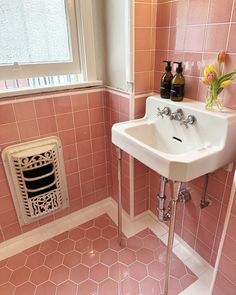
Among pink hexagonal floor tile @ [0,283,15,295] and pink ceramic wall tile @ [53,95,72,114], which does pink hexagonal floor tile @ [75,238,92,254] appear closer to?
pink hexagonal floor tile @ [0,283,15,295]

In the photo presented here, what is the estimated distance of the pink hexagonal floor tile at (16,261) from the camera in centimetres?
142

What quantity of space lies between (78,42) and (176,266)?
1.52m

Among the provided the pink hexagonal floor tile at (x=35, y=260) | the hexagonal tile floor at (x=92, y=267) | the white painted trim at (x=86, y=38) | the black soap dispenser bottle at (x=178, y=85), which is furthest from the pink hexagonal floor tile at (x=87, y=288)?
the white painted trim at (x=86, y=38)

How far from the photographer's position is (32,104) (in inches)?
51.1

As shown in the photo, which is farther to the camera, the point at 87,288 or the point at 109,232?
the point at 109,232

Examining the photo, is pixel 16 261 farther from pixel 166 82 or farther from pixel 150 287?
pixel 166 82

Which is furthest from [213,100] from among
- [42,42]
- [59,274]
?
[59,274]

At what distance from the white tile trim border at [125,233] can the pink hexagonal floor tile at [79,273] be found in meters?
0.33

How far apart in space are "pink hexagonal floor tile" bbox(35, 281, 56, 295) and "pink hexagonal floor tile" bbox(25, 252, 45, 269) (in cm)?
15

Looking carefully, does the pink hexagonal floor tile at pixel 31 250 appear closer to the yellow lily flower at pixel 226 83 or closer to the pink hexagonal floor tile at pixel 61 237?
the pink hexagonal floor tile at pixel 61 237

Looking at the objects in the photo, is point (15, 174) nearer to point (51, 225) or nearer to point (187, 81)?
point (51, 225)

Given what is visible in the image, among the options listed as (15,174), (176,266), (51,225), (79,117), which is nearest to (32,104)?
(79,117)

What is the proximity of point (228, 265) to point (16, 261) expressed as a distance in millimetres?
1256

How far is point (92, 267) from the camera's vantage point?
1.39 meters
